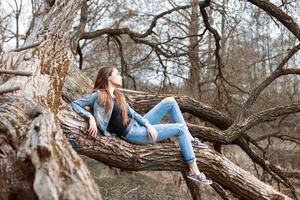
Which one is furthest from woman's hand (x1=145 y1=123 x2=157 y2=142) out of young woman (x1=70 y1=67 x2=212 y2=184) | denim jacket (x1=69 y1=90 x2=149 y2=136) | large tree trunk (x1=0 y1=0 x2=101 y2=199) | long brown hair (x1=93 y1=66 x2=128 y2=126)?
large tree trunk (x1=0 y1=0 x2=101 y2=199)

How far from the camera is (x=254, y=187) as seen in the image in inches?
169

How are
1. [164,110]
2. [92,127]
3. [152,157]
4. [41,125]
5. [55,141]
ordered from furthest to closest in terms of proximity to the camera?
[164,110]
[152,157]
[92,127]
[41,125]
[55,141]

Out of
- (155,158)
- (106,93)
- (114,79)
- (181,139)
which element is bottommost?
(155,158)

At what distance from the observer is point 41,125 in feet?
8.46

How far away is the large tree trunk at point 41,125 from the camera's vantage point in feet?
6.71

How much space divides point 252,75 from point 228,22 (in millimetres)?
5749

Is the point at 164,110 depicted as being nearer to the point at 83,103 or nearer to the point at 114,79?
the point at 114,79

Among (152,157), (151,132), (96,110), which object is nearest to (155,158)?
(152,157)

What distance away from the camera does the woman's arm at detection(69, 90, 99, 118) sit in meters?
3.76

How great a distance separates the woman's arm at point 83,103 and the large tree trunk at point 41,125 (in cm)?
14

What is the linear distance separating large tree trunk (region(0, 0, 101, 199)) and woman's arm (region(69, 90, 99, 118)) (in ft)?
0.45

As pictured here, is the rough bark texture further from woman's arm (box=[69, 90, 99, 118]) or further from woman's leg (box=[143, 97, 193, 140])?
woman's leg (box=[143, 97, 193, 140])

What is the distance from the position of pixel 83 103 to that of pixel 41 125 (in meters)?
1.30

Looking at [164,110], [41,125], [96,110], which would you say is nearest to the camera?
[41,125]
